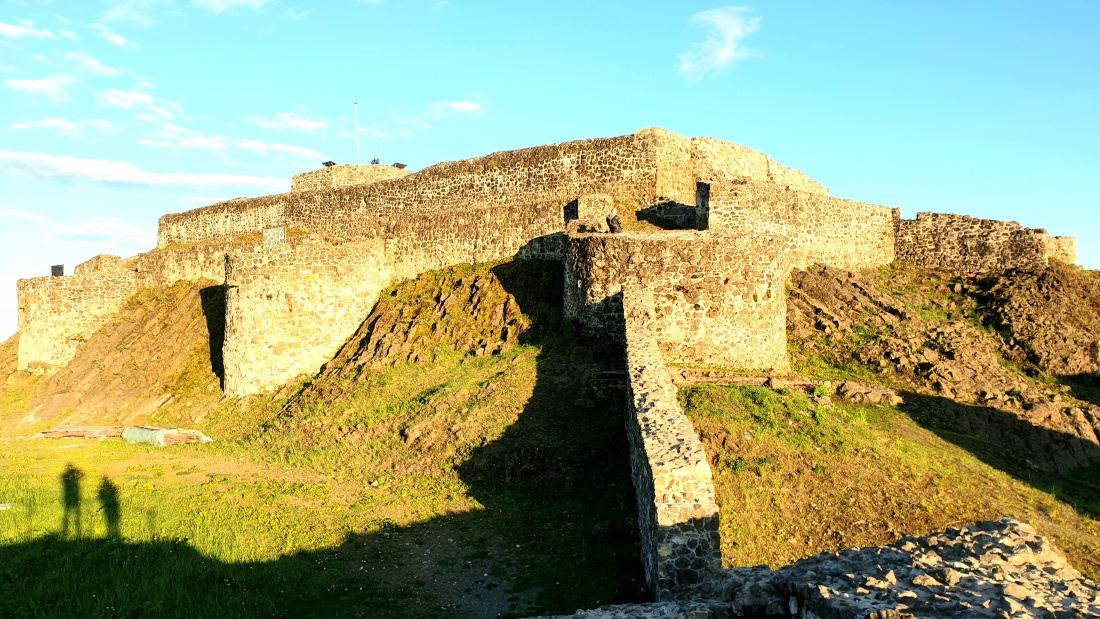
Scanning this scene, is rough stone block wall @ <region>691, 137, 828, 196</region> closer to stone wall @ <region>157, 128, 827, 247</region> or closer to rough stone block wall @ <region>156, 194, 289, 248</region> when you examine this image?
stone wall @ <region>157, 128, 827, 247</region>

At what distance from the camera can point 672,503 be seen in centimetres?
973

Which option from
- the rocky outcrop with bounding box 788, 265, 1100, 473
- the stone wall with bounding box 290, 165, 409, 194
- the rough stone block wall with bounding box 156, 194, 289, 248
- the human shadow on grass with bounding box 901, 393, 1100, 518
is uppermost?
the stone wall with bounding box 290, 165, 409, 194

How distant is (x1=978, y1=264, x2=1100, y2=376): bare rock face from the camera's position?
21.1 meters

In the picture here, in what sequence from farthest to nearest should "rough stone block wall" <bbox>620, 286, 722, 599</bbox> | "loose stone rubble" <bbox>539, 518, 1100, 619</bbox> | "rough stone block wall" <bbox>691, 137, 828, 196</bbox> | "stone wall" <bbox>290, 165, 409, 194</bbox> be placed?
"stone wall" <bbox>290, 165, 409, 194</bbox>, "rough stone block wall" <bbox>691, 137, 828, 196</bbox>, "rough stone block wall" <bbox>620, 286, 722, 599</bbox>, "loose stone rubble" <bbox>539, 518, 1100, 619</bbox>

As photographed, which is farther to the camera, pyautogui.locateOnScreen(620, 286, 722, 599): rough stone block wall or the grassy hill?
the grassy hill

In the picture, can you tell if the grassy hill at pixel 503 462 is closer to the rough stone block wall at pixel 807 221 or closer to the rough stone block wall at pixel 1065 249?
the rough stone block wall at pixel 807 221

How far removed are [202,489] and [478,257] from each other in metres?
13.3

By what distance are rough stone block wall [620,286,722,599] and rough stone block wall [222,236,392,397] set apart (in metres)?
15.2

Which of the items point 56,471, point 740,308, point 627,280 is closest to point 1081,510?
point 740,308

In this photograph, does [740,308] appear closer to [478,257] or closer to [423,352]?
[423,352]

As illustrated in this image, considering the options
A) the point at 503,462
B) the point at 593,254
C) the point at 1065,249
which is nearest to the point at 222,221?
the point at 593,254

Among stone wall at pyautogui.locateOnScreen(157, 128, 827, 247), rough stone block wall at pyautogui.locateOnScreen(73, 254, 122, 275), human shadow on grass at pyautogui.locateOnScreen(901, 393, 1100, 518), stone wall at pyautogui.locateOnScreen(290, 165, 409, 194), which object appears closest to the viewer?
human shadow on grass at pyautogui.locateOnScreen(901, 393, 1100, 518)

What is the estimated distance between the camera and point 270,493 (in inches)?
630

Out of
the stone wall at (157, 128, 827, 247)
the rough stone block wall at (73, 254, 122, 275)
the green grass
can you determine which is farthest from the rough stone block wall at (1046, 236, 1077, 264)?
the rough stone block wall at (73, 254, 122, 275)
